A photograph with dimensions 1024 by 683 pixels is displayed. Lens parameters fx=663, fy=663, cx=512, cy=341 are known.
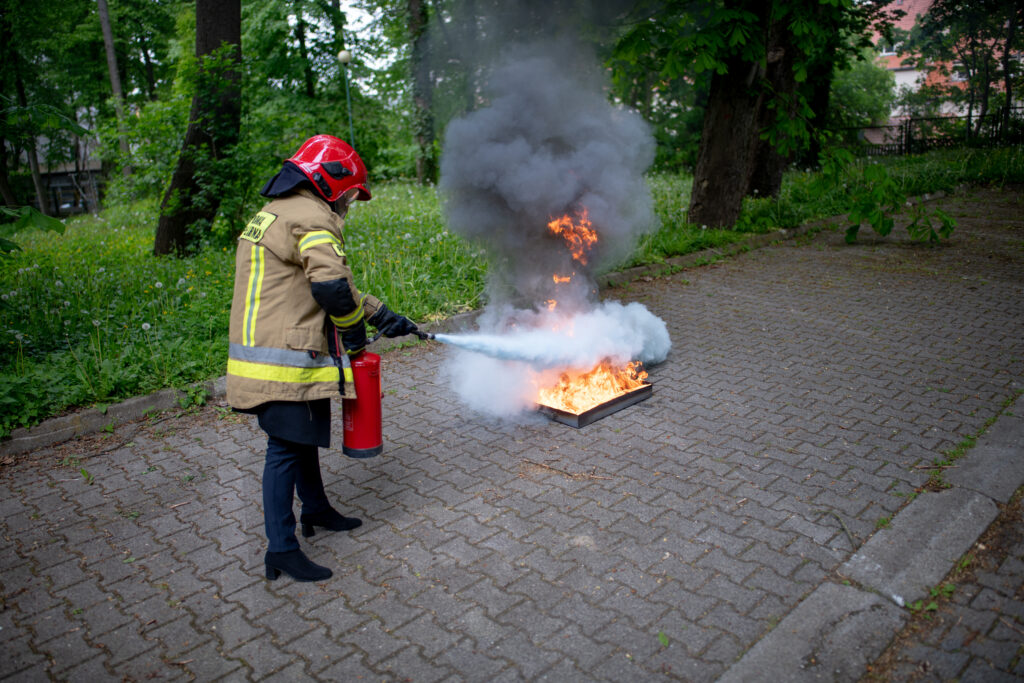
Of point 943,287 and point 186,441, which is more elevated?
point 943,287

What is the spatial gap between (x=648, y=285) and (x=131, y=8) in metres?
29.3

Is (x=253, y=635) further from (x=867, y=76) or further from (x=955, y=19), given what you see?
(x=867, y=76)

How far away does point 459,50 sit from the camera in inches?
263

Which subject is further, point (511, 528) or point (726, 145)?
point (726, 145)

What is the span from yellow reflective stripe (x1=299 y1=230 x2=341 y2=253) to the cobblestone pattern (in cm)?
315

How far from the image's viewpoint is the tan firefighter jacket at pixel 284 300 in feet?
10.8

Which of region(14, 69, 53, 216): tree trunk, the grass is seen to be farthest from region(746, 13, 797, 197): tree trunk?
region(14, 69, 53, 216): tree trunk

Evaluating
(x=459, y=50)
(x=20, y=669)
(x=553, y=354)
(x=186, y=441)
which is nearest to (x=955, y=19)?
(x=459, y=50)

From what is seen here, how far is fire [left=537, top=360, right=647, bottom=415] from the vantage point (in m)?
5.44

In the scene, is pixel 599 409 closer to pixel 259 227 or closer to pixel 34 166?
pixel 259 227

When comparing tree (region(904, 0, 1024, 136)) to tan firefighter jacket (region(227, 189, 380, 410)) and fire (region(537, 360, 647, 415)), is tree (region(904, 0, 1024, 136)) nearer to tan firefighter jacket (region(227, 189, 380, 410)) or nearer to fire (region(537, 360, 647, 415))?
fire (region(537, 360, 647, 415))

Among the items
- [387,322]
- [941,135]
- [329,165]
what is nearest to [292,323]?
[387,322]

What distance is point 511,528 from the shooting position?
3.87 m

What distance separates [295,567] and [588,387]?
2885mm
